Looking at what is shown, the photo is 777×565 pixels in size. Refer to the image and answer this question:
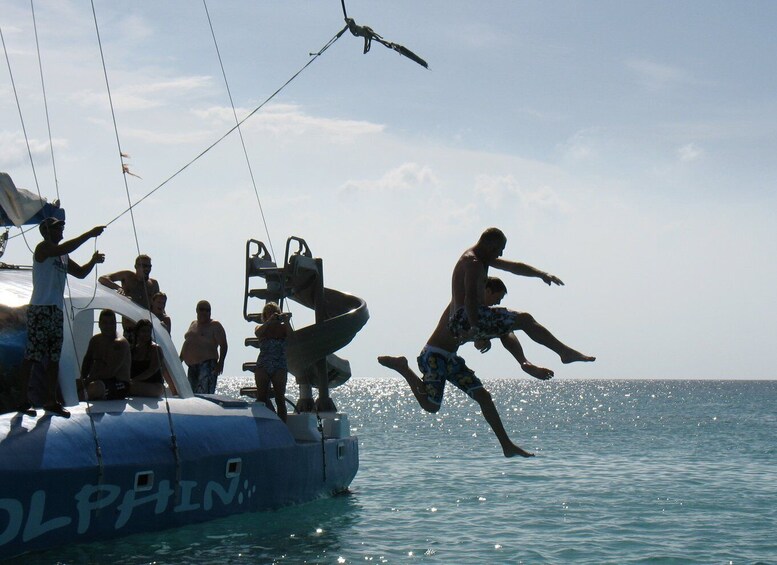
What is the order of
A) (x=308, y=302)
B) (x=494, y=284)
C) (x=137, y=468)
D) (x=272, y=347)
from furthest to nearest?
1. (x=308, y=302)
2. (x=272, y=347)
3. (x=137, y=468)
4. (x=494, y=284)

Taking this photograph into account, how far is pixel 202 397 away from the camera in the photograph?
15.7 meters

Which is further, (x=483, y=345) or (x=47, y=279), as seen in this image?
(x=47, y=279)

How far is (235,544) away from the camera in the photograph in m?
14.9

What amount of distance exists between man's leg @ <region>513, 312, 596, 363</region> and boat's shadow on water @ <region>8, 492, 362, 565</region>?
5775 millimetres

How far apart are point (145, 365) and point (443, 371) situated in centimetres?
505

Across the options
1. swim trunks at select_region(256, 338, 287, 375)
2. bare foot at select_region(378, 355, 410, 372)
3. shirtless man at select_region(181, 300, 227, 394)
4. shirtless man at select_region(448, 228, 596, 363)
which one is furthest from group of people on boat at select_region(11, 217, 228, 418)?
shirtless man at select_region(448, 228, 596, 363)

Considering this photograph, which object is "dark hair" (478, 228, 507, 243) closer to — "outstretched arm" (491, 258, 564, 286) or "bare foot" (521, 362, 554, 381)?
"outstretched arm" (491, 258, 564, 286)

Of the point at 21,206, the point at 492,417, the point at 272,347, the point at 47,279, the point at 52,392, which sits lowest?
the point at 492,417

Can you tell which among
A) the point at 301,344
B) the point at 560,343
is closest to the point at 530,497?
the point at 301,344

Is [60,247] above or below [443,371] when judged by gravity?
above

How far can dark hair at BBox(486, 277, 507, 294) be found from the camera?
34.9ft

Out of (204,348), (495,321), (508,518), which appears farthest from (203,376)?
(495,321)

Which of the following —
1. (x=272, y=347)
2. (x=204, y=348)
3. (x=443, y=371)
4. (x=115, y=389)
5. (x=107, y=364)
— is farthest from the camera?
(x=204, y=348)

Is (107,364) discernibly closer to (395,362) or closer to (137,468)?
(137,468)
